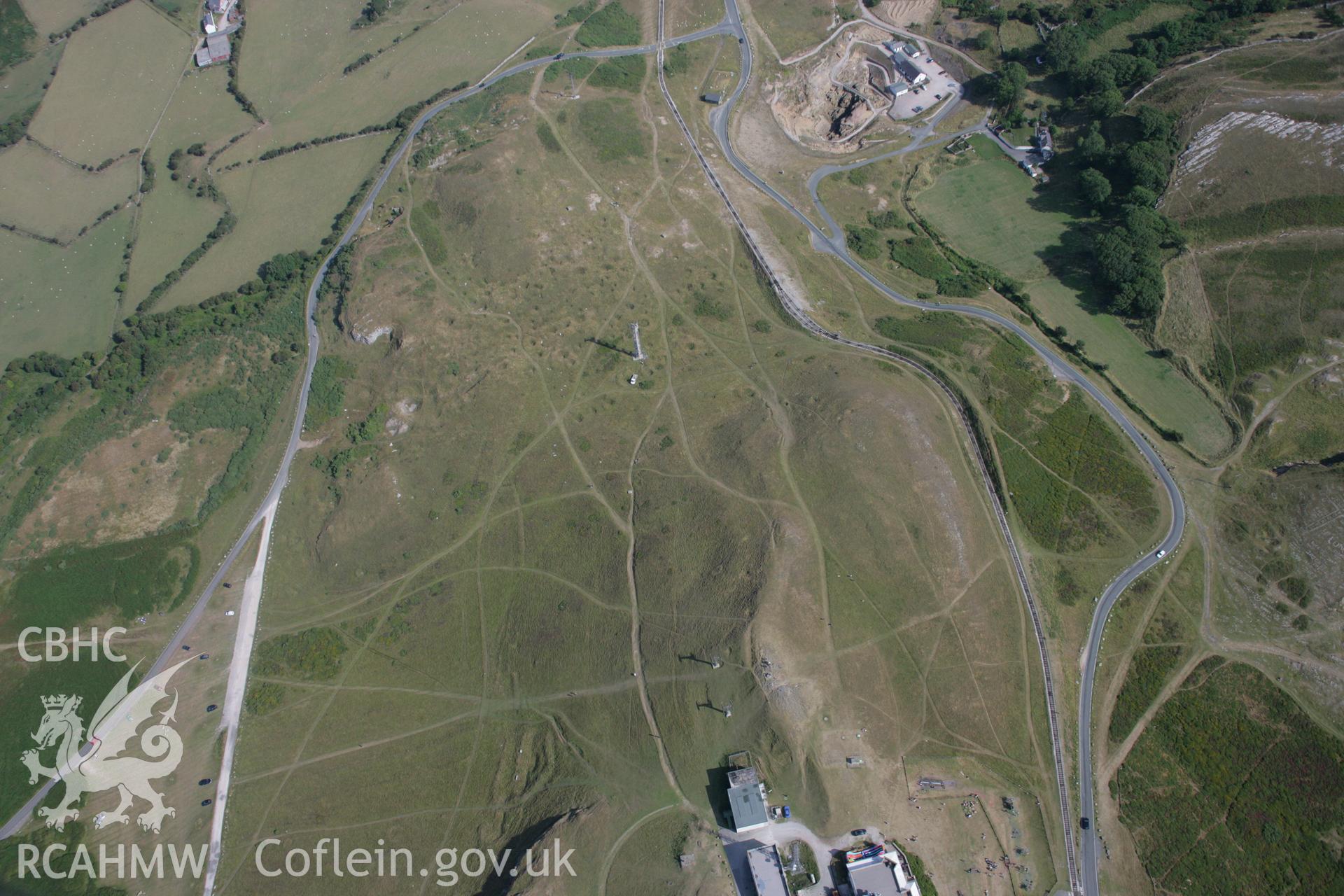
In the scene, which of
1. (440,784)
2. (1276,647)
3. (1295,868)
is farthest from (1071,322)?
(440,784)

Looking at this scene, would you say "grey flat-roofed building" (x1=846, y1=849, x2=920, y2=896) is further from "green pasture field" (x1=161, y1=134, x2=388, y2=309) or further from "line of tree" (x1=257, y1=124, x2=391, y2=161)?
"line of tree" (x1=257, y1=124, x2=391, y2=161)

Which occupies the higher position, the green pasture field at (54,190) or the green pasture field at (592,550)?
the green pasture field at (54,190)

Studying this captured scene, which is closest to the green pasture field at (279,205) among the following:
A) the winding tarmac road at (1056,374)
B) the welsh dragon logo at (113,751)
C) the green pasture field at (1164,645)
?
the winding tarmac road at (1056,374)

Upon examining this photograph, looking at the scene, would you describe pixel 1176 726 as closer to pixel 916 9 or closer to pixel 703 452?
pixel 703 452

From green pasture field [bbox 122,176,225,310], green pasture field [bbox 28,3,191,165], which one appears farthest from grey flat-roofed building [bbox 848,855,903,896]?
green pasture field [bbox 28,3,191,165]

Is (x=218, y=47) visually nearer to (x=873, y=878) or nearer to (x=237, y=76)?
(x=237, y=76)

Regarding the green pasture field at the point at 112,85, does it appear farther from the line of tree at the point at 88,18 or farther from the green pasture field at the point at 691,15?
the green pasture field at the point at 691,15

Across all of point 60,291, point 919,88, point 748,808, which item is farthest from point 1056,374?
point 60,291
